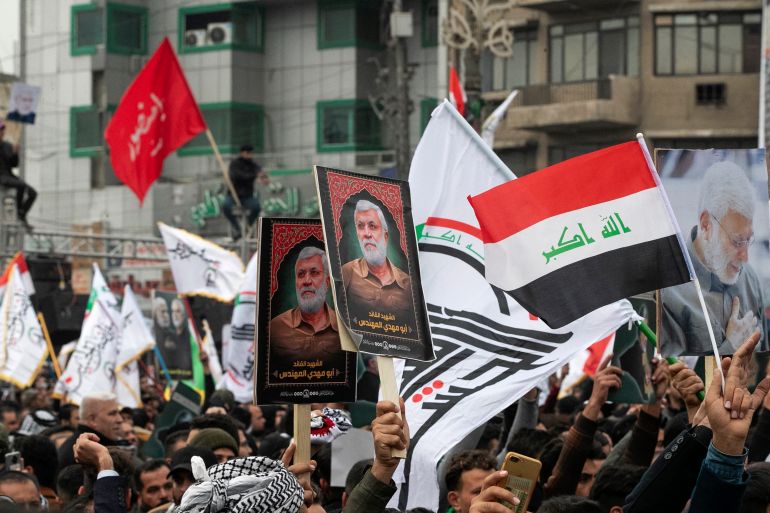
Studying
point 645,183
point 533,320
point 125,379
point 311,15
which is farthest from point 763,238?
point 311,15

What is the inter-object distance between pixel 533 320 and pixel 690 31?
31.2m

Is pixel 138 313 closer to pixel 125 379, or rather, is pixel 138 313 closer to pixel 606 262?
pixel 125 379

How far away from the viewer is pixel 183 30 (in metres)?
48.8

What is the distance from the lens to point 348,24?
4631 cm

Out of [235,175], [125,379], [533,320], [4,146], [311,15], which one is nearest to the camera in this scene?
[533,320]

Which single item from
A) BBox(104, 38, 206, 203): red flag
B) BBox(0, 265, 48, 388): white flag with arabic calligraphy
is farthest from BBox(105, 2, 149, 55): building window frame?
BBox(0, 265, 48, 388): white flag with arabic calligraphy

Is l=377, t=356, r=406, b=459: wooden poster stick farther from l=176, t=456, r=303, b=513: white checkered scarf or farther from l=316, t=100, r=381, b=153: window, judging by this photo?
l=316, t=100, r=381, b=153: window

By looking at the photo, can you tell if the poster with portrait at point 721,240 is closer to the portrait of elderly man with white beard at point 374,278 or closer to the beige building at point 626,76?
the portrait of elderly man with white beard at point 374,278

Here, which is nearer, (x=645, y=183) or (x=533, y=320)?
(x=645, y=183)

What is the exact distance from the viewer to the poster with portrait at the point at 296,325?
237 inches

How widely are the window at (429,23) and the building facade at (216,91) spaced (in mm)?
29

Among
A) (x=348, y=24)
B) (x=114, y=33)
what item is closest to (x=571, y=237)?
(x=348, y=24)

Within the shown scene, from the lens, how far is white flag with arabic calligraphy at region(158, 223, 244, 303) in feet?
55.7

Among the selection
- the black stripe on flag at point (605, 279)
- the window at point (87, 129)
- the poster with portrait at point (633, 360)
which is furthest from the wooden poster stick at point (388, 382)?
the window at point (87, 129)
